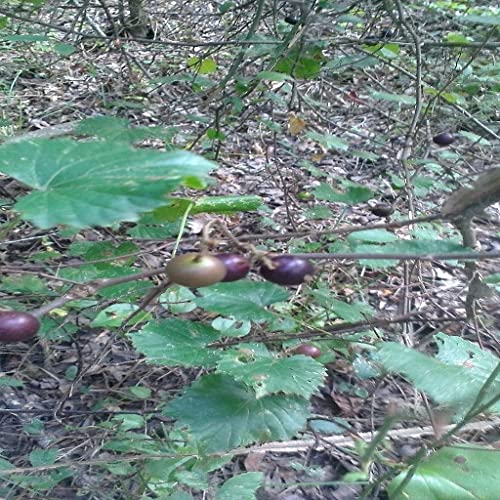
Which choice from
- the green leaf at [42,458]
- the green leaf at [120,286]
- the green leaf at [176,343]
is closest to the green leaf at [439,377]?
the green leaf at [176,343]

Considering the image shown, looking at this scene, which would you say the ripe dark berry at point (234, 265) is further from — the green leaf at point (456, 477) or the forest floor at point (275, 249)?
the green leaf at point (456, 477)

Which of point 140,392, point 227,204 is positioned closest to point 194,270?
point 227,204

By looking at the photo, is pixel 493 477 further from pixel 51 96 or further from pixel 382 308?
pixel 51 96

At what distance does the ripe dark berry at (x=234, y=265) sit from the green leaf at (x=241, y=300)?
252 millimetres

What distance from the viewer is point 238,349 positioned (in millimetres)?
1099

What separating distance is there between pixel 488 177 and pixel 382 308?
5.36 ft

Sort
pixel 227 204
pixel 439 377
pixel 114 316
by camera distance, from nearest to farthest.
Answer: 1. pixel 439 377
2. pixel 227 204
3. pixel 114 316

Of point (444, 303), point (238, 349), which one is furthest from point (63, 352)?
point (444, 303)

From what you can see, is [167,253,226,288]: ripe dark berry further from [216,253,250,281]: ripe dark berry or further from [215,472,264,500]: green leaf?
[215,472,264,500]: green leaf

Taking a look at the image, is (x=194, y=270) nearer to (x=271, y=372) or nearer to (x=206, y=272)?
(x=206, y=272)

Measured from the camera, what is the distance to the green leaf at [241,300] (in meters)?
1.06

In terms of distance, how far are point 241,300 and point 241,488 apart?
459 millimetres

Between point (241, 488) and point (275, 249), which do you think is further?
point (275, 249)

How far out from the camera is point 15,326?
0.75 meters
